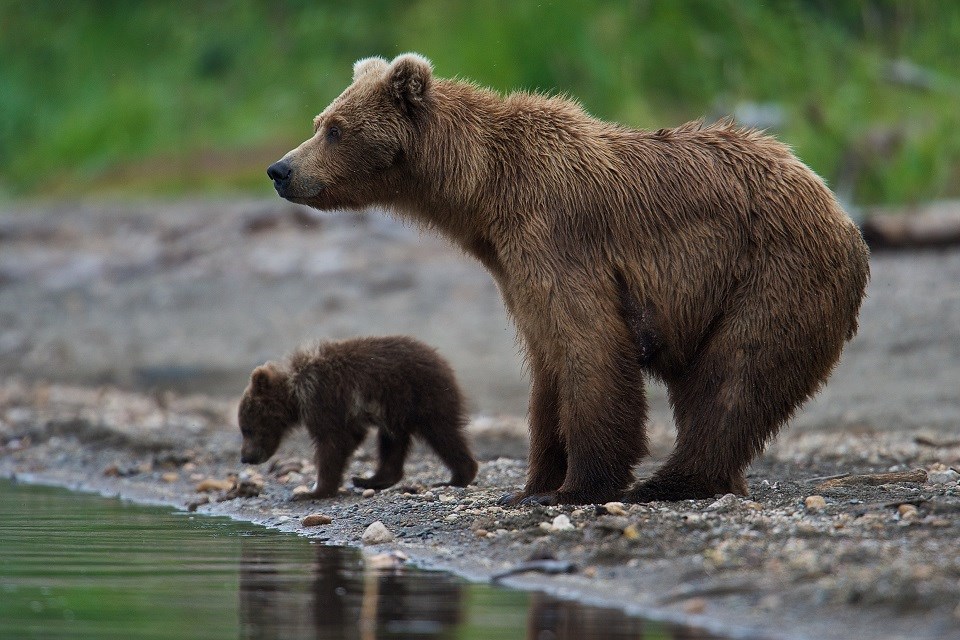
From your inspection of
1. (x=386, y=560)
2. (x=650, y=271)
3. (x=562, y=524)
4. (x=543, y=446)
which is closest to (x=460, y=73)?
(x=543, y=446)

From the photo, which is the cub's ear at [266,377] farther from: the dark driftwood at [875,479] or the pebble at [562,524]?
the dark driftwood at [875,479]

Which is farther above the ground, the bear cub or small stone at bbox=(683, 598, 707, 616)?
the bear cub

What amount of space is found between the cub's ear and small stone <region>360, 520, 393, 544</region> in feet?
6.83

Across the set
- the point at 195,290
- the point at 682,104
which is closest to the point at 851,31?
the point at 682,104

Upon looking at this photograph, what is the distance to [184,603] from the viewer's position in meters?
5.21

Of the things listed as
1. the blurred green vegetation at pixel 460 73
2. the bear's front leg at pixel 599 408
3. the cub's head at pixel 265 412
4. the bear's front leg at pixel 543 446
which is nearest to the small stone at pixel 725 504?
the bear's front leg at pixel 599 408

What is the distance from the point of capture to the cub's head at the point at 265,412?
8.55m

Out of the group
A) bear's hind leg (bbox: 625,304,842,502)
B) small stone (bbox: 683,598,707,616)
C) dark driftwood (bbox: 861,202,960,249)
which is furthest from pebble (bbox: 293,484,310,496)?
dark driftwood (bbox: 861,202,960,249)

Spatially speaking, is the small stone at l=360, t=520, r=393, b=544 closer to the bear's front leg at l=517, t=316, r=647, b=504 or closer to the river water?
the river water

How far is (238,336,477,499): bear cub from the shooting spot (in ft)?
26.7

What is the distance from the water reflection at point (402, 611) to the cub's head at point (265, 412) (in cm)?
274

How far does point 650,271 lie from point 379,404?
2129 millimetres

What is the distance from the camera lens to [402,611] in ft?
16.2

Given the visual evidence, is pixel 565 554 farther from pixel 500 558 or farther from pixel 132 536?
pixel 132 536
